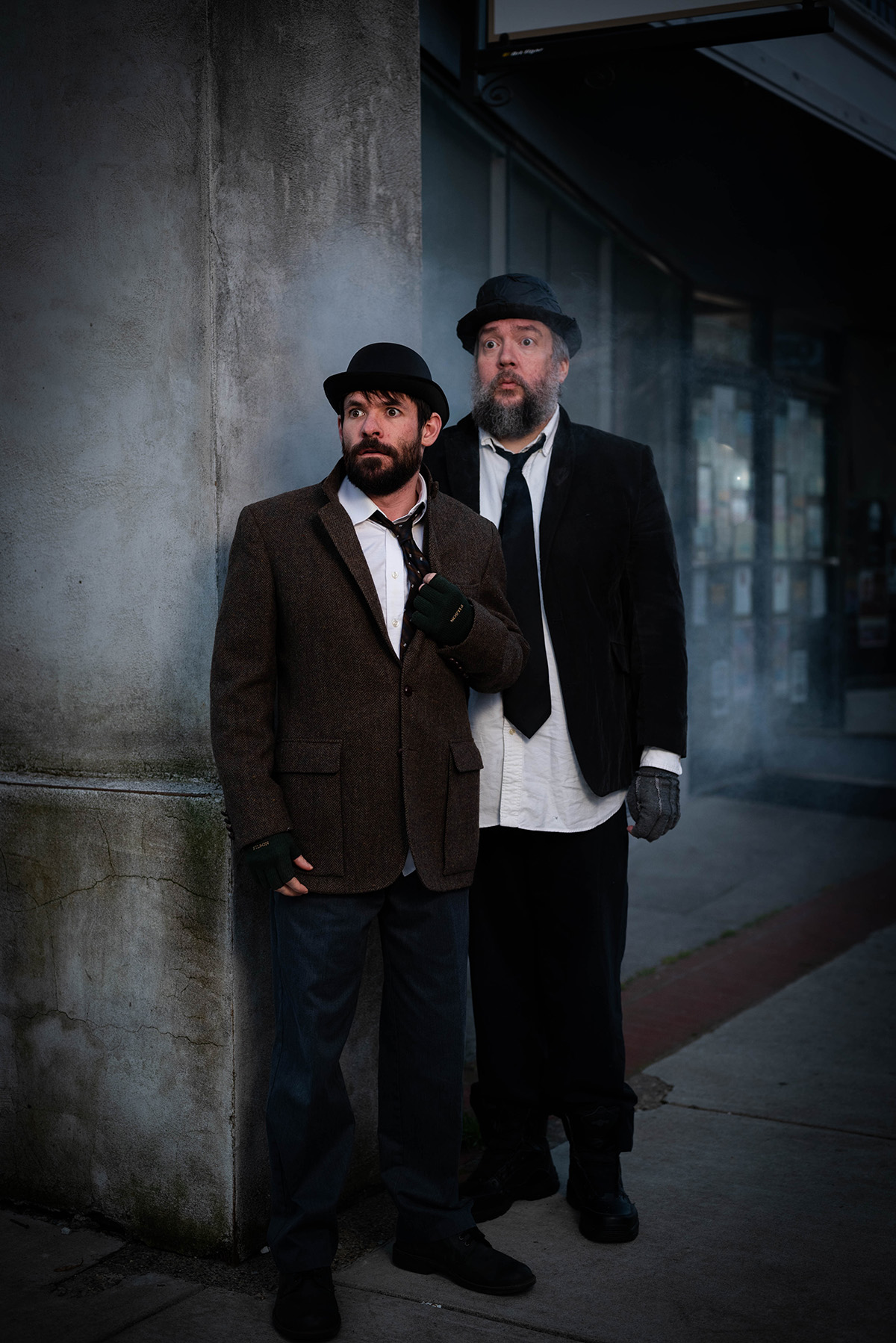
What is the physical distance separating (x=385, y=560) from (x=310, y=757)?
1.52ft

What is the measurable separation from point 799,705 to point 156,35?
7.87 meters

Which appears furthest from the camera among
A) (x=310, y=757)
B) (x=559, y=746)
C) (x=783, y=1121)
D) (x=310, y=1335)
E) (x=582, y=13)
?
(x=582, y=13)

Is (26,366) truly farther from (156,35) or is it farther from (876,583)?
(876,583)

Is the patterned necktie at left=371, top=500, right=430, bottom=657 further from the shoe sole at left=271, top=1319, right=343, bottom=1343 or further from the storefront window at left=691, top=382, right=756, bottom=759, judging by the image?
the storefront window at left=691, top=382, right=756, bottom=759

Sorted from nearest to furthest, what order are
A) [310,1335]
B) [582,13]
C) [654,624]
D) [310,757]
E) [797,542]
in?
[310,1335] → [310,757] → [654,624] → [582,13] → [797,542]

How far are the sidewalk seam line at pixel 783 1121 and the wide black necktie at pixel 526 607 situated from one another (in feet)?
4.90

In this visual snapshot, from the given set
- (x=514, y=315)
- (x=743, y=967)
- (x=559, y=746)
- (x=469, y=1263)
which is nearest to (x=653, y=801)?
(x=559, y=746)

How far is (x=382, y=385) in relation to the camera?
2.84 metres

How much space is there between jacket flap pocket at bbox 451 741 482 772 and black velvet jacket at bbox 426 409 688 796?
0.33m

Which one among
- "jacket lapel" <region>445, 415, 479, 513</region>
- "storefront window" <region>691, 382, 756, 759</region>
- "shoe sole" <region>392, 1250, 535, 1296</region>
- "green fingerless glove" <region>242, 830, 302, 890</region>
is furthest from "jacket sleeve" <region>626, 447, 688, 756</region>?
"storefront window" <region>691, 382, 756, 759</region>

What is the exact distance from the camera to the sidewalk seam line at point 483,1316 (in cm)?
270

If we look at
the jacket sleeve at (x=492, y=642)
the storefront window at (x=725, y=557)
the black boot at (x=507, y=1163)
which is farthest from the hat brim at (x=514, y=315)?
the storefront window at (x=725, y=557)

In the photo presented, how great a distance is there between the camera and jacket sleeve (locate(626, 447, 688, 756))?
3322mm

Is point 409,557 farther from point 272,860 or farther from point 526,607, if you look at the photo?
point 272,860
